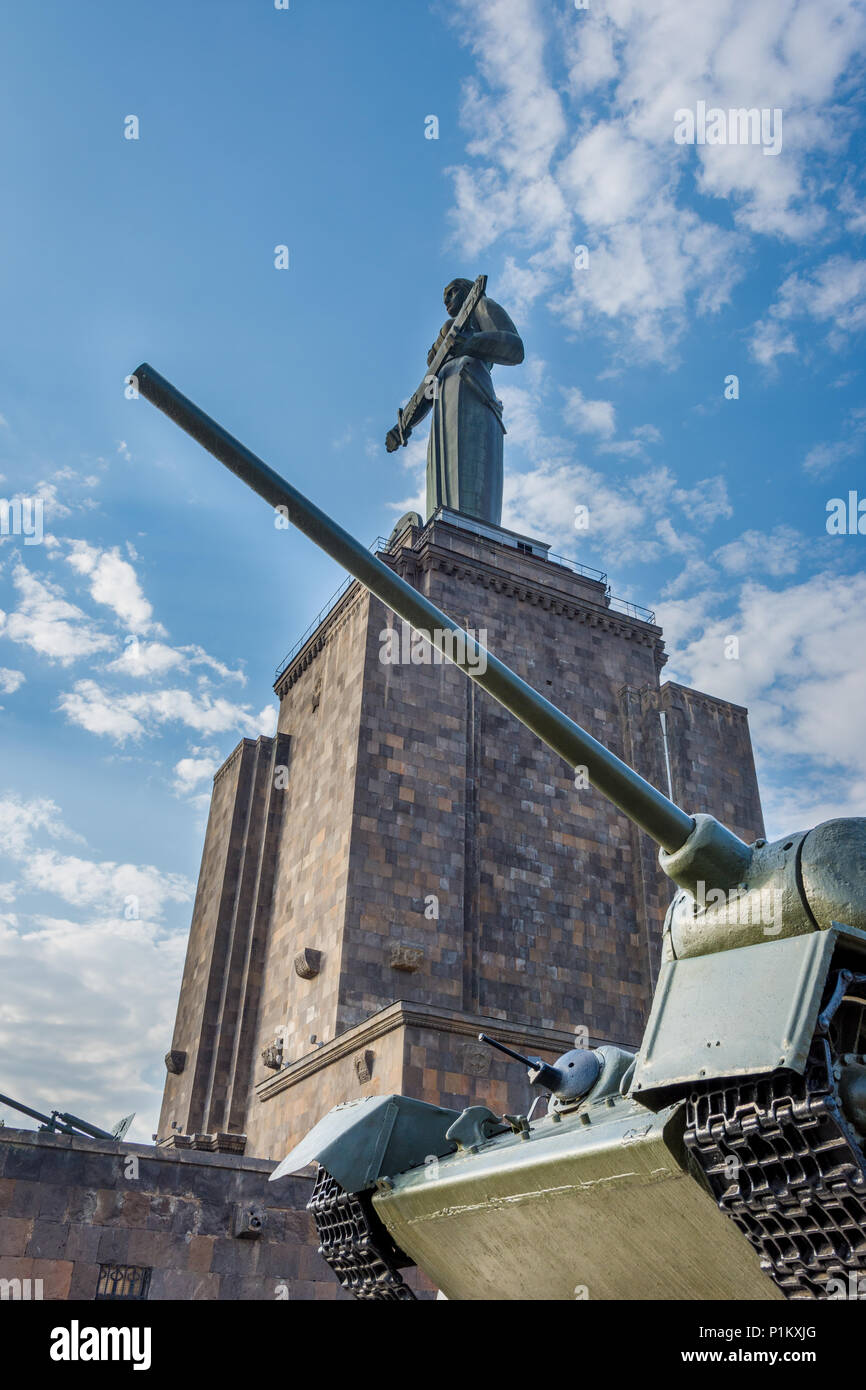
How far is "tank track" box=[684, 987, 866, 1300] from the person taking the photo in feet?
19.5

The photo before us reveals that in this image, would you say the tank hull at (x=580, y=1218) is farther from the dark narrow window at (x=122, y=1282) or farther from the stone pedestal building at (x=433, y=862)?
the stone pedestal building at (x=433, y=862)

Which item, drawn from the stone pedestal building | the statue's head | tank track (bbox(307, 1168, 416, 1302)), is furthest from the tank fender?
the statue's head

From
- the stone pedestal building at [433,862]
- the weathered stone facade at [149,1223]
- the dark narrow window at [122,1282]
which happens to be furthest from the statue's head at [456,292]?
the dark narrow window at [122,1282]

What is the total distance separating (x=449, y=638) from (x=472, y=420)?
81.8ft

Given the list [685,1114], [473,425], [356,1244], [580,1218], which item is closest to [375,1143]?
[356,1244]

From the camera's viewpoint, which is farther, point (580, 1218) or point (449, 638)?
point (449, 638)

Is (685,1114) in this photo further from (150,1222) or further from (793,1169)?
(150,1222)

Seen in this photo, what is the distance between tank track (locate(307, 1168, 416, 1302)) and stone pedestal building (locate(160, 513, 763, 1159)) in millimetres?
6321

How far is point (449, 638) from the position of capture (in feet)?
27.6

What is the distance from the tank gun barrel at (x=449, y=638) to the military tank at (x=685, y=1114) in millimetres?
16

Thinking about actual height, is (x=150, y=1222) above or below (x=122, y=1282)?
above

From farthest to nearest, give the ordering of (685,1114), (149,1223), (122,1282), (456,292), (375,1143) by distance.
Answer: (456,292)
(149,1223)
(122,1282)
(375,1143)
(685,1114)
